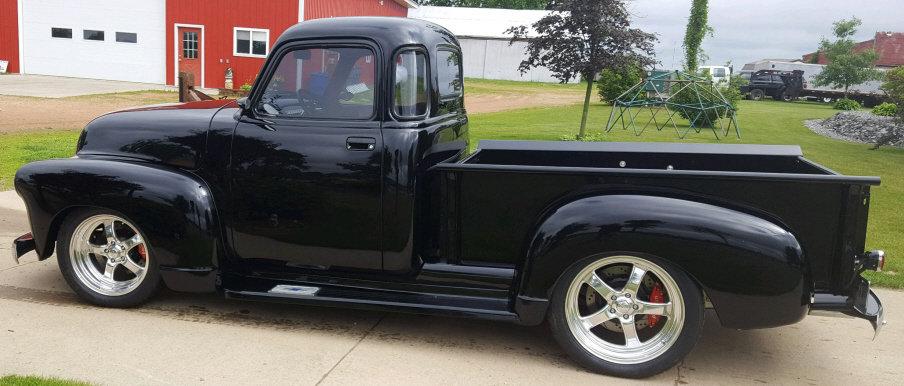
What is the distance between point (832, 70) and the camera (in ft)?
123

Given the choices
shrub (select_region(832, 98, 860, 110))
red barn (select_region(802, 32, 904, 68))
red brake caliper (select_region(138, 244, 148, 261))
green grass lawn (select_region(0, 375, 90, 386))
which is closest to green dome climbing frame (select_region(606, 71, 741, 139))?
shrub (select_region(832, 98, 860, 110))

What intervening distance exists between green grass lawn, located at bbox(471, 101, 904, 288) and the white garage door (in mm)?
15034

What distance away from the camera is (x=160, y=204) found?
4285mm

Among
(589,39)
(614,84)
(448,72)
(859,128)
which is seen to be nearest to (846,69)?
(614,84)

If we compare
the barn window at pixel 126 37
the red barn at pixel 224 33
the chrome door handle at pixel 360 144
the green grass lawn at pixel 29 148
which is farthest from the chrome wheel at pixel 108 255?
the barn window at pixel 126 37

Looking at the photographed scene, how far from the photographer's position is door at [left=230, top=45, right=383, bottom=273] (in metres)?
4.12

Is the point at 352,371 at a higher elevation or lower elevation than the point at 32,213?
lower

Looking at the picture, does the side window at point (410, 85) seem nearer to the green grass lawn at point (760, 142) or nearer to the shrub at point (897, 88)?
the green grass lawn at point (760, 142)

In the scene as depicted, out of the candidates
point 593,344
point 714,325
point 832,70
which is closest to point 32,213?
point 593,344

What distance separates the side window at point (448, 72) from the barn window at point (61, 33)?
28.8 m

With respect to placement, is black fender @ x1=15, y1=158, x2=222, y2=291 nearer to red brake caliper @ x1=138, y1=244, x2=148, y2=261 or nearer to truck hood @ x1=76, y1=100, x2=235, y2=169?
truck hood @ x1=76, y1=100, x2=235, y2=169

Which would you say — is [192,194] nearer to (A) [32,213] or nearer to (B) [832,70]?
(A) [32,213]

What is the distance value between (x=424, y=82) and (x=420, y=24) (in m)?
0.41

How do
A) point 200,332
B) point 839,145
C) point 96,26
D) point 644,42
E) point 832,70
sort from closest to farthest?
point 200,332
point 644,42
point 839,145
point 96,26
point 832,70
